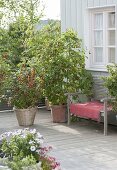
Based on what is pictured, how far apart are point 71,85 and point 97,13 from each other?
181cm

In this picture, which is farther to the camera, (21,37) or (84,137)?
(21,37)

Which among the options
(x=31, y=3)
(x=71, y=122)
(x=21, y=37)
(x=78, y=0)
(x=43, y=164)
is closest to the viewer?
(x=43, y=164)

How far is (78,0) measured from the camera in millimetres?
9953

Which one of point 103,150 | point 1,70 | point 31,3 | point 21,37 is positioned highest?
point 31,3

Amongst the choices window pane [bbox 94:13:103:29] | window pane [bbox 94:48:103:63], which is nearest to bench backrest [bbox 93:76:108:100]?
window pane [bbox 94:48:103:63]

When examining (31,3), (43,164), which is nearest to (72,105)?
(43,164)

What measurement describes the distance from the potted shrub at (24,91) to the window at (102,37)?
1.58 m

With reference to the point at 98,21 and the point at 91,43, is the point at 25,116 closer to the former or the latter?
the point at 91,43

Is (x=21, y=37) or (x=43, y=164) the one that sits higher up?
(x=21, y=37)

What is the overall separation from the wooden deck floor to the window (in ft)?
4.82

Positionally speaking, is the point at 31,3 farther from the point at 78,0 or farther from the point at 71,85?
Result: the point at 71,85

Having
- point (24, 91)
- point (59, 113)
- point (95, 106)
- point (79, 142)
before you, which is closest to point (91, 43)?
point (59, 113)

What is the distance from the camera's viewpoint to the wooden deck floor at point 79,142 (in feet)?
20.1

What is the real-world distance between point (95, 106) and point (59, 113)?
3.60ft
